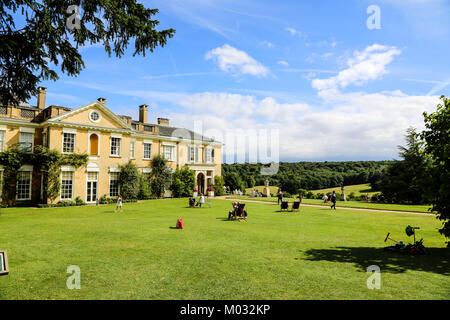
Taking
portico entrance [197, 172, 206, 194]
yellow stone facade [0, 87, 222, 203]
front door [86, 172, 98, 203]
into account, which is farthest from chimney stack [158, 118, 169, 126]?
front door [86, 172, 98, 203]

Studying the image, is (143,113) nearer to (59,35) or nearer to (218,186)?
(218,186)

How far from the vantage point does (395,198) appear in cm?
3650

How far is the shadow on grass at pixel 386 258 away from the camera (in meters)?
7.46

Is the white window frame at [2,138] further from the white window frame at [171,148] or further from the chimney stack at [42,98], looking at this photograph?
the white window frame at [171,148]

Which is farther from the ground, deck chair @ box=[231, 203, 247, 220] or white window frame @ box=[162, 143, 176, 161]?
white window frame @ box=[162, 143, 176, 161]

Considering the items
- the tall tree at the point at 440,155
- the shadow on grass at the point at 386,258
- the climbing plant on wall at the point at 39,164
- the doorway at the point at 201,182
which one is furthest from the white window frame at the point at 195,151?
the tall tree at the point at 440,155

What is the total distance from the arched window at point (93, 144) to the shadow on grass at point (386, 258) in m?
25.9

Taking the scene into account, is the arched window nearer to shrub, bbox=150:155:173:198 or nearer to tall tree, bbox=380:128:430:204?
shrub, bbox=150:155:173:198

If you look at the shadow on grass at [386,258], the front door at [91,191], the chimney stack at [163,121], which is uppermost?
the chimney stack at [163,121]

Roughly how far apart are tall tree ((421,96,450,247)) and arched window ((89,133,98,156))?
28.3 metres

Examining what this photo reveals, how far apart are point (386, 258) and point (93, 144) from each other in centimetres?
2816

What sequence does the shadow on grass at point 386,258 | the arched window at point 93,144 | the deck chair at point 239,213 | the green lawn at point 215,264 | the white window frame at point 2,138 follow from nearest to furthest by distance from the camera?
the green lawn at point 215,264, the shadow on grass at point 386,258, the deck chair at point 239,213, the white window frame at point 2,138, the arched window at point 93,144

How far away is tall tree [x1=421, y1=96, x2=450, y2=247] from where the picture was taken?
8.05 m
